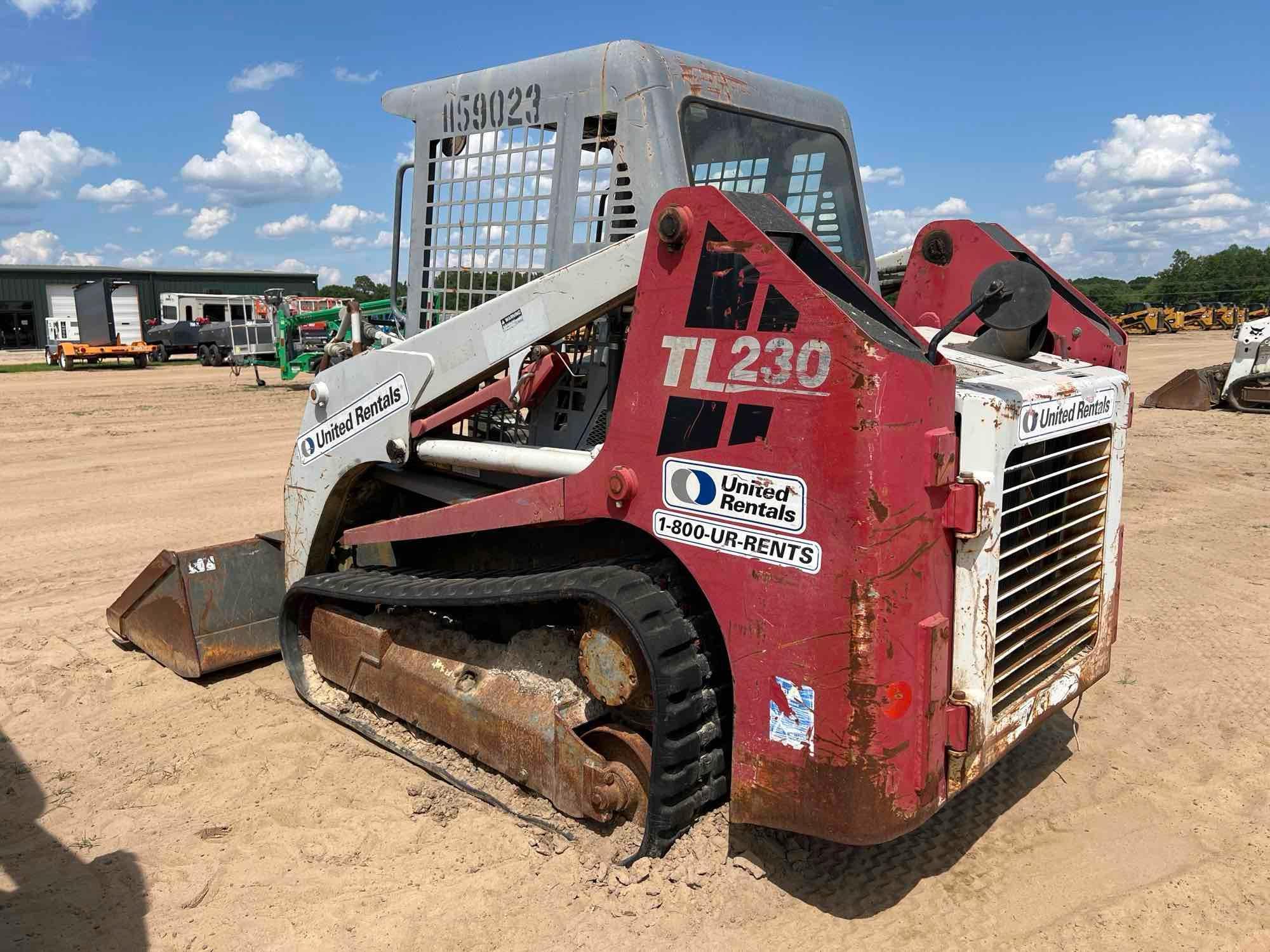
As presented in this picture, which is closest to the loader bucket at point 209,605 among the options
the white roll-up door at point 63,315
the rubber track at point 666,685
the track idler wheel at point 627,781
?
the rubber track at point 666,685

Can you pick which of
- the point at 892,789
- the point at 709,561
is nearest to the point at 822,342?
the point at 709,561

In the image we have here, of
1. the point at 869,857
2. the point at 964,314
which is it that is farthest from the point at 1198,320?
the point at 964,314

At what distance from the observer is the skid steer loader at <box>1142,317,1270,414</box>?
13.9 m

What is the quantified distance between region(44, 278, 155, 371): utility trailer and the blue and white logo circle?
27.6 m

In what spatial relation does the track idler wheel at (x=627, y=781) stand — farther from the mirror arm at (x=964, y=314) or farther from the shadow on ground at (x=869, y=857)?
the mirror arm at (x=964, y=314)

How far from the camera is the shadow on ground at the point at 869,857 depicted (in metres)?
2.83

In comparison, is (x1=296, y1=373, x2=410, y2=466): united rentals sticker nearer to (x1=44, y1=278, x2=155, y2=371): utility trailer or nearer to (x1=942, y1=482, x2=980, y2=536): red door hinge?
(x1=942, y1=482, x2=980, y2=536): red door hinge

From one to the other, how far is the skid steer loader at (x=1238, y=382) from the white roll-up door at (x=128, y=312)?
31.0 m

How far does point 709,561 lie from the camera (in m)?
→ 2.62

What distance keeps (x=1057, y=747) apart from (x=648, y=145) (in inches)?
110

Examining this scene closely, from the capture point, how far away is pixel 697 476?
103 inches

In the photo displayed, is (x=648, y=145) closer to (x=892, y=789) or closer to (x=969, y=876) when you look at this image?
(x=892, y=789)

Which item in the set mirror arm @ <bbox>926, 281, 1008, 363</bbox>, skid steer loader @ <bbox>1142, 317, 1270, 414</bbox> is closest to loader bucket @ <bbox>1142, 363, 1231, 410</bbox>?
skid steer loader @ <bbox>1142, 317, 1270, 414</bbox>

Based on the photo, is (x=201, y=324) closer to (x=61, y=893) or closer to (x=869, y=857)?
(x=61, y=893)
